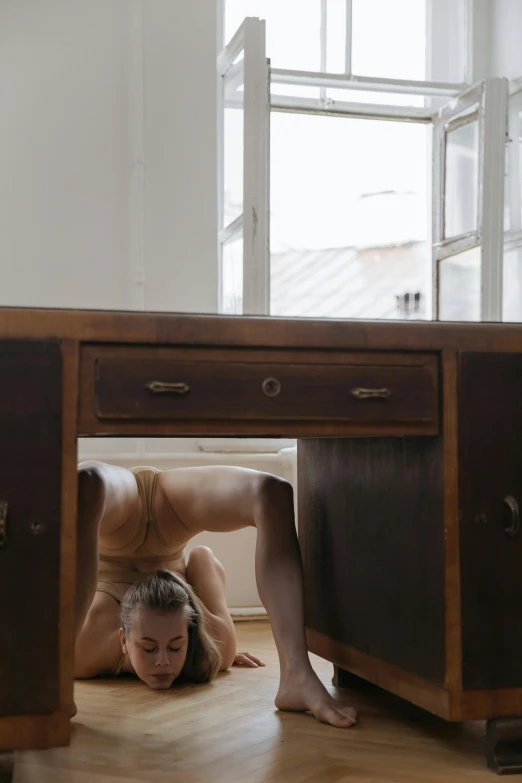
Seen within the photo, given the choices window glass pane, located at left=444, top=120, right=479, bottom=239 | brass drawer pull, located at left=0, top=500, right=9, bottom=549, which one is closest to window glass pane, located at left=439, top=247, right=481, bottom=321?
window glass pane, located at left=444, top=120, right=479, bottom=239

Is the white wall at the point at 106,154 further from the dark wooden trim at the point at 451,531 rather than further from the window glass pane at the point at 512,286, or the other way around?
the dark wooden trim at the point at 451,531

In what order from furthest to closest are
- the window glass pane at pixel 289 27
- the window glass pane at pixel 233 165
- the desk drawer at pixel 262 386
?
the window glass pane at pixel 289 27
the window glass pane at pixel 233 165
the desk drawer at pixel 262 386

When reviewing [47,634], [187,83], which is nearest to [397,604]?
[47,634]

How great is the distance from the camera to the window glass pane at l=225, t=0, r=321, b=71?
4586mm

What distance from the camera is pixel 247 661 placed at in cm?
294

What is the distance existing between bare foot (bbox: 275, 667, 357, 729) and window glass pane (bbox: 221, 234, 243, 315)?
200cm

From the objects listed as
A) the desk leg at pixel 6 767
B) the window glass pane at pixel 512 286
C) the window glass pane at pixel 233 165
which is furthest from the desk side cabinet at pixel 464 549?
the window glass pane at pixel 512 286

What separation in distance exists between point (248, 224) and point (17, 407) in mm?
2415

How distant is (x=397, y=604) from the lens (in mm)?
2141

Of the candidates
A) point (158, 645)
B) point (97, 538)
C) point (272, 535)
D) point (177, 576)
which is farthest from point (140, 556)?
point (97, 538)

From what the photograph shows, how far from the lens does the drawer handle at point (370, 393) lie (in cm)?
190

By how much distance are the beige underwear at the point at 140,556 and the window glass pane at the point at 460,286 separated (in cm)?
203

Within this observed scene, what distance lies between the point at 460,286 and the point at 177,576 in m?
2.40

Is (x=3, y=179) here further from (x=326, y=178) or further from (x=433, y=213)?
(x=433, y=213)
